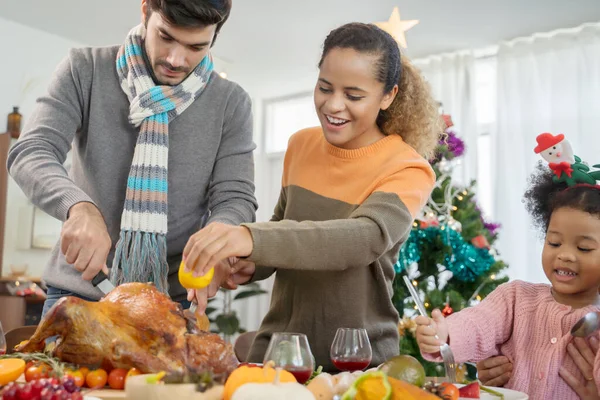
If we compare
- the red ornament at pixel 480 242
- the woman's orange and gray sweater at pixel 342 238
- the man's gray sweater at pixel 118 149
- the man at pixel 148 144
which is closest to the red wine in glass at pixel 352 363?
the woman's orange and gray sweater at pixel 342 238

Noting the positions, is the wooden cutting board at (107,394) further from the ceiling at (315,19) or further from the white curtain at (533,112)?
the white curtain at (533,112)

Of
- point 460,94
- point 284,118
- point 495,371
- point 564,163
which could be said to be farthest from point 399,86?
point 284,118

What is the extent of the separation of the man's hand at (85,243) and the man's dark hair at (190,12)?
0.51m

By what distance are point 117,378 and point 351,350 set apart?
1.41 ft

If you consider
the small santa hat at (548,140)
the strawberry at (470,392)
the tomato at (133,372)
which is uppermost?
the small santa hat at (548,140)

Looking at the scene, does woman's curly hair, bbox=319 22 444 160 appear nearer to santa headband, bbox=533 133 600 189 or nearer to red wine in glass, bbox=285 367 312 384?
santa headband, bbox=533 133 600 189

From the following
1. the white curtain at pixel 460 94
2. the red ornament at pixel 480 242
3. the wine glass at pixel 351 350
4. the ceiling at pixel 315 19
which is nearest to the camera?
the wine glass at pixel 351 350

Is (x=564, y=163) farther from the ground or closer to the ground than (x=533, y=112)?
closer to the ground

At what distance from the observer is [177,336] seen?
45.7 inches

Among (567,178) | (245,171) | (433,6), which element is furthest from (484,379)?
(433,6)

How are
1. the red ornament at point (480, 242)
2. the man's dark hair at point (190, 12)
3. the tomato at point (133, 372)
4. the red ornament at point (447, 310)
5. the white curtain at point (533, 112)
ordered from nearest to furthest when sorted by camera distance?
the tomato at point (133, 372) < the man's dark hair at point (190, 12) < the red ornament at point (447, 310) < the red ornament at point (480, 242) < the white curtain at point (533, 112)

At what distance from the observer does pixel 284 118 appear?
690 centimetres

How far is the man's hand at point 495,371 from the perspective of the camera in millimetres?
1536

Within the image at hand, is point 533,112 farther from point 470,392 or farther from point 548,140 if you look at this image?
point 470,392
